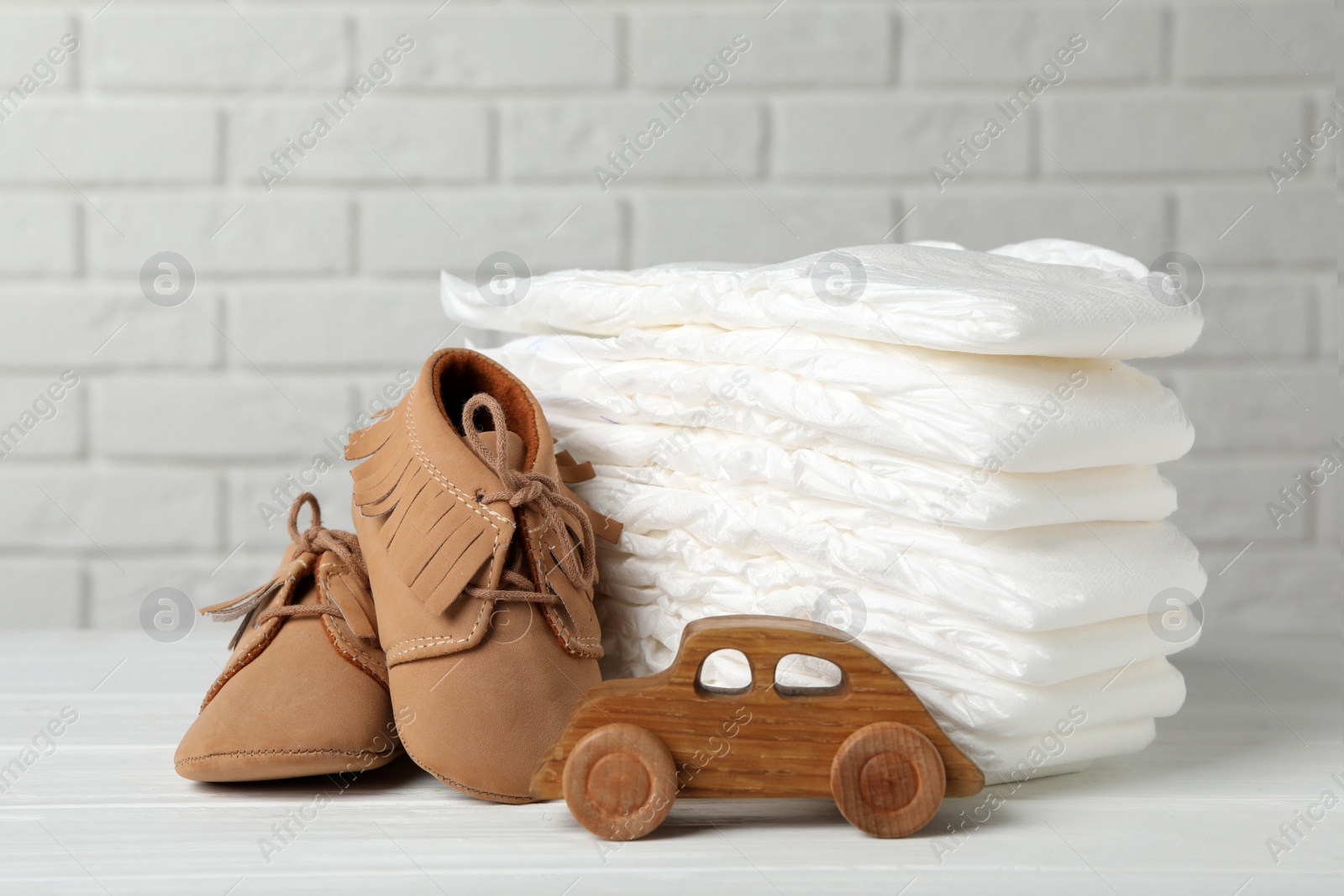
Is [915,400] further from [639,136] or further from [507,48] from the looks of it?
[507,48]

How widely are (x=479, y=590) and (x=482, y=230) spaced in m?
0.76

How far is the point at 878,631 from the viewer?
0.74 metres

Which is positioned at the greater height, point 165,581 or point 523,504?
point 523,504

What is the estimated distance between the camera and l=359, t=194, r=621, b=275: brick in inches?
54.0

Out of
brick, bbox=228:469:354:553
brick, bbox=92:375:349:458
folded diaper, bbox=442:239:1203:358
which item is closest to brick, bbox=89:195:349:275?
brick, bbox=92:375:349:458

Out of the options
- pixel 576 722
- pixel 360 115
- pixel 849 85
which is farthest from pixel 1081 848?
pixel 360 115

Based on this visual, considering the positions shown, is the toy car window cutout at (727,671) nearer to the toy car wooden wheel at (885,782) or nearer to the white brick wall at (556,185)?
the toy car wooden wheel at (885,782)

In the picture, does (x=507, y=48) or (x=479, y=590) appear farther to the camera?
(x=507, y=48)

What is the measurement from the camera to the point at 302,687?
0.74m

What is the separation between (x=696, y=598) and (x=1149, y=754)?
1.24 ft

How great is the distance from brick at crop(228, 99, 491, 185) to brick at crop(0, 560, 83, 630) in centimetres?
60

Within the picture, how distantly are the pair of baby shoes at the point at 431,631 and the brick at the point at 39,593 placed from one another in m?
0.73

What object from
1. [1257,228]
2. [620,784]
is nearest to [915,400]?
[620,784]

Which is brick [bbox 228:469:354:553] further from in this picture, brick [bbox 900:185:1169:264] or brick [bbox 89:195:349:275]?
brick [bbox 900:185:1169:264]
